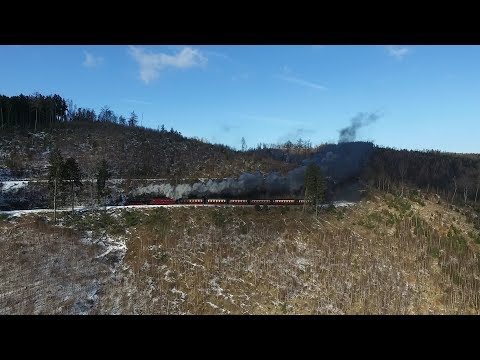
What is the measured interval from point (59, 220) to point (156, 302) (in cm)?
1386

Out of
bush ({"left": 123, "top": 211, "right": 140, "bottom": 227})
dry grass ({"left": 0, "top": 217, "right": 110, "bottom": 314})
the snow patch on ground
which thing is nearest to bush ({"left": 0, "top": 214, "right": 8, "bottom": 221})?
dry grass ({"left": 0, "top": 217, "right": 110, "bottom": 314})

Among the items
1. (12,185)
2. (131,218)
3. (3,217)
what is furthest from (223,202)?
(12,185)

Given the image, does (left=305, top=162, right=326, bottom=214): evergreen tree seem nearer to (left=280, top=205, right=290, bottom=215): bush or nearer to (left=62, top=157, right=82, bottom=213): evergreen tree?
(left=280, top=205, right=290, bottom=215): bush

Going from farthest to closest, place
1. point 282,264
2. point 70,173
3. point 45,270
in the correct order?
point 70,173
point 282,264
point 45,270

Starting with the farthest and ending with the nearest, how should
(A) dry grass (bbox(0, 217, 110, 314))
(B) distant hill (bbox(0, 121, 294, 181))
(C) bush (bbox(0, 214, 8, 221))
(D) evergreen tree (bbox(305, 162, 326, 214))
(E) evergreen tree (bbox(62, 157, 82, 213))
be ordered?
(B) distant hill (bbox(0, 121, 294, 181)), (D) evergreen tree (bbox(305, 162, 326, 214)), (E) evergreen tree (bbox(62, 157, 82, 213)), (C) bush (bbox(0, 214, 8, 221)), (A) dry grass (bbox(0, 217, 110, 314))

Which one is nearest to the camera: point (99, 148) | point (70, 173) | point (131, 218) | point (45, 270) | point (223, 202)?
point (45, 270)

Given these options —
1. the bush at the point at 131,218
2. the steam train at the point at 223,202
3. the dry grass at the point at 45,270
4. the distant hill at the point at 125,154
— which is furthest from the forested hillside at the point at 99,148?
the dry grass at the point at 45,270

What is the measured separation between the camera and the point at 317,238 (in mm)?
37094

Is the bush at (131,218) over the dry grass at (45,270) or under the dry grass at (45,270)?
over

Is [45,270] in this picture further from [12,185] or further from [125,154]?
[125,154]

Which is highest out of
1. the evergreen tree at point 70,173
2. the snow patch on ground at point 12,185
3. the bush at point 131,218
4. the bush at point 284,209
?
the evergreen tree at point 70,173

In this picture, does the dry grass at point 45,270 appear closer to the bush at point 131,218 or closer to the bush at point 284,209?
the bush at point 131,218
